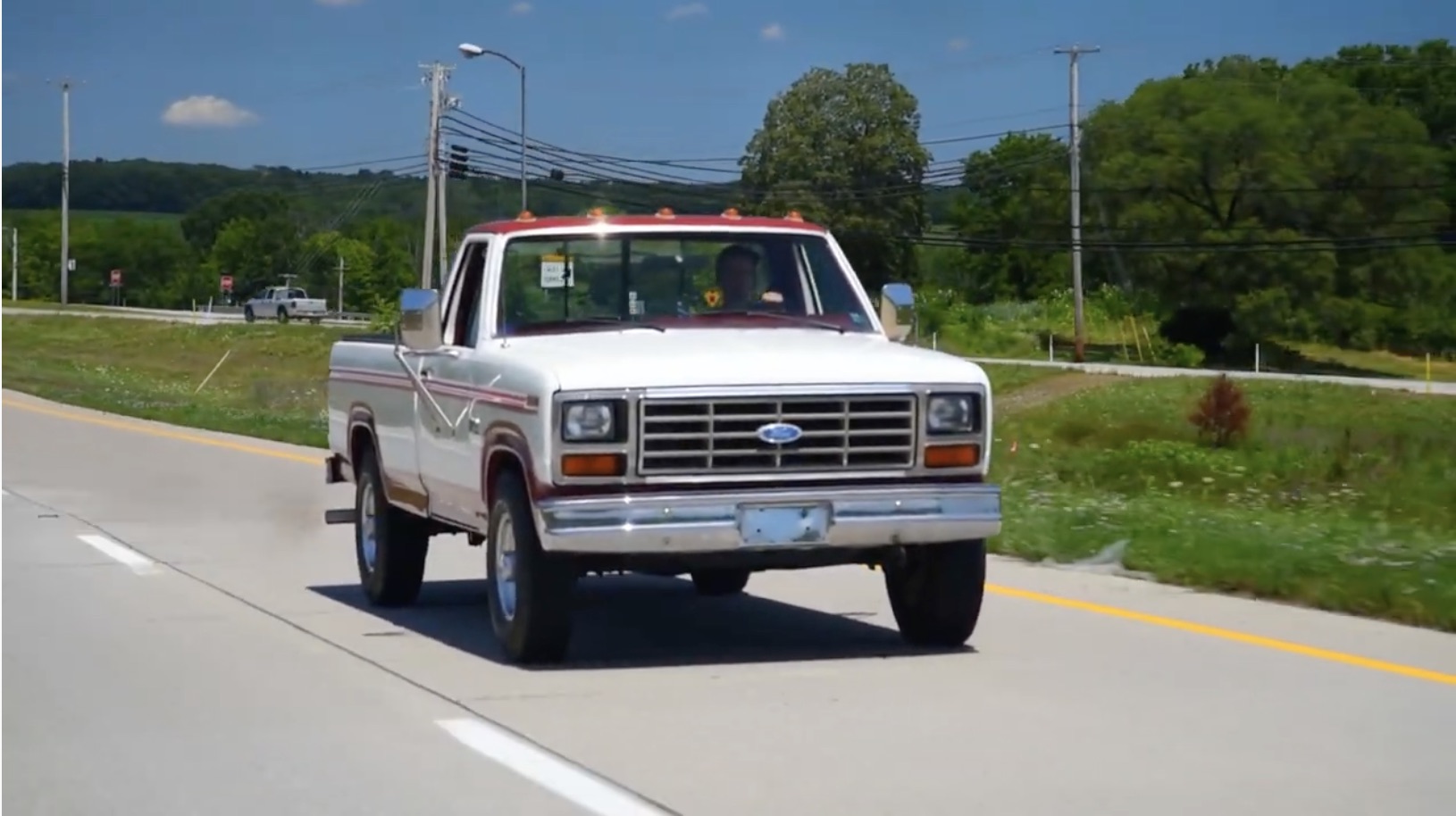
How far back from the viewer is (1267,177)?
83.1 meters

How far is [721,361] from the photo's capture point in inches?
383

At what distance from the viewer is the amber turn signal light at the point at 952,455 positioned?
32.5ft

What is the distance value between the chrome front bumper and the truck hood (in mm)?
490

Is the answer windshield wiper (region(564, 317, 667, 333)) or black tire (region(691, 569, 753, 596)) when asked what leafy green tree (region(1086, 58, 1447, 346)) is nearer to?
black tire (region(691, 569, 753, 596))

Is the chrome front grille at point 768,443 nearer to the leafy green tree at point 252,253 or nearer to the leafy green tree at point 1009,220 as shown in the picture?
the leafy green tree at point 1009,220

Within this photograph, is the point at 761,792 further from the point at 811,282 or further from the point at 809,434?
the point at 811,282

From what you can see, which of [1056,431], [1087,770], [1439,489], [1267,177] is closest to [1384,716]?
[1087,770]

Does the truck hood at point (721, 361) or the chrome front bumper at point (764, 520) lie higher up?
the truck hood at point (721, 361)

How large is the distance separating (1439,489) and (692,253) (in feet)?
59.4

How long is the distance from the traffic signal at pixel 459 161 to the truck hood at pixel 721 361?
5532 cm

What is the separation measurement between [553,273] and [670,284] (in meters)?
0.59

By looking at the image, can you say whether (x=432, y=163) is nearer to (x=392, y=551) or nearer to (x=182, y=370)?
(x=182, y=370)

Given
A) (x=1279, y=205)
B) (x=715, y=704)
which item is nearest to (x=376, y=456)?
(x=715, y=704)

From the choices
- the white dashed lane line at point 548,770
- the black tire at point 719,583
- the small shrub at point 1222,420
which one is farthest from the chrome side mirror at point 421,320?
the small shrub at point 1222,420
